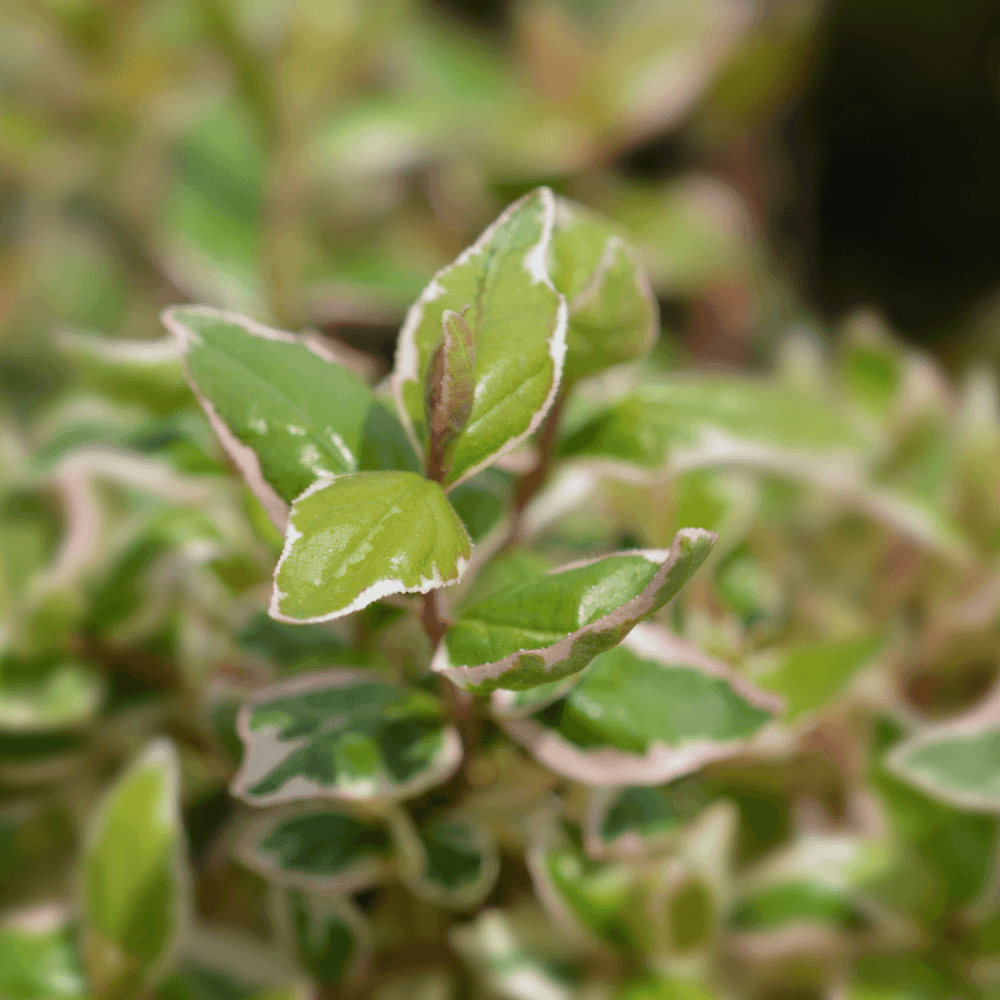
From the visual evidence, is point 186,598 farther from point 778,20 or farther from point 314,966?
point 778,20

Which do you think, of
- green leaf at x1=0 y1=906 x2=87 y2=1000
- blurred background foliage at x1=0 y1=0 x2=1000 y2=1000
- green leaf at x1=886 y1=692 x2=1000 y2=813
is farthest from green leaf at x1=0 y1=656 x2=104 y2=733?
green leaf at x1=886 y1=692 x2=1000 y2=813

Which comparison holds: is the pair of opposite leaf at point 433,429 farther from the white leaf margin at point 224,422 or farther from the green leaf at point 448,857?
the green leaf at point 448,857

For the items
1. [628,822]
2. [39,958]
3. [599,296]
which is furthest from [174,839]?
[599,296]

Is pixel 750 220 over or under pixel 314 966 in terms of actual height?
over

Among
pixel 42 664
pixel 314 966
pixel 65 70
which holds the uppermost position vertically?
pixel 65 70

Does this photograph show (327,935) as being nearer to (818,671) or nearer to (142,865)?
(142,865)

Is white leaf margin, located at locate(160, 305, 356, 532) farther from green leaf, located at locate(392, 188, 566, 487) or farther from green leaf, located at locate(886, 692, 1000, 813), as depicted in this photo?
green leaf, located at locate(886, 692, 1000, 813)

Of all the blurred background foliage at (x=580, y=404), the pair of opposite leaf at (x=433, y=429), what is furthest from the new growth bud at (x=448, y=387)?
the blurred background foliage at (x=580, y=404)

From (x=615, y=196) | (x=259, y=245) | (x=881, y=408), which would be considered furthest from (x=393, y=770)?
(x=615, y=196)
